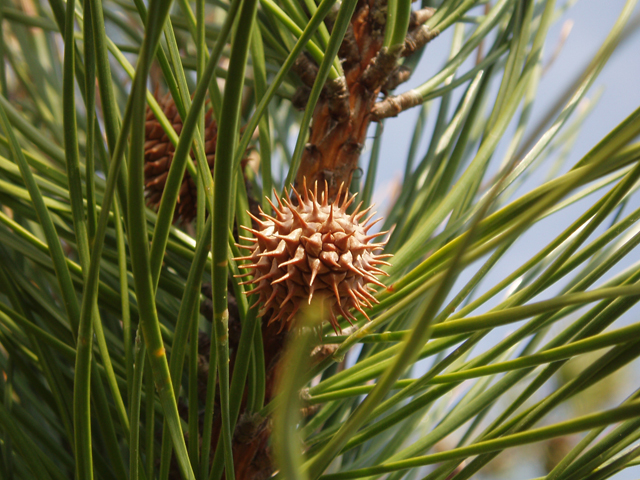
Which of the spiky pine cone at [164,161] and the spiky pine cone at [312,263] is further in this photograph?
the spiky pine cone at [164,161]

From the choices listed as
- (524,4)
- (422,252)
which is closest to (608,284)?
(422,252)

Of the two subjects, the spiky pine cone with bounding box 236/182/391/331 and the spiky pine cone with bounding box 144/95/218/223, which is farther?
the spiky pine cone with bounding box 144/95/218/223

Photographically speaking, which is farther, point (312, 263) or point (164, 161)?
point (164, 161)

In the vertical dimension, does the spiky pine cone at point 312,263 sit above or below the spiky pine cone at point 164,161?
below

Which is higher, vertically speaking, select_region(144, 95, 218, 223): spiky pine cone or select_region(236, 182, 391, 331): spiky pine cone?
select_region(144, 95, 218, 223): spiky pine cone

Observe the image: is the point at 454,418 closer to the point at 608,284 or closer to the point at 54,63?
the point at 608,284

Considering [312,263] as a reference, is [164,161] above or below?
above
